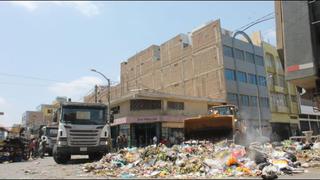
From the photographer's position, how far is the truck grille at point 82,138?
16.4m

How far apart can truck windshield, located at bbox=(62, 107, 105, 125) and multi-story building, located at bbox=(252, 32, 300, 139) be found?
125 ft

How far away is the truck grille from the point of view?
16.4 meters

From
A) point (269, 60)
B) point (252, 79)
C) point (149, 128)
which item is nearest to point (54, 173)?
point (149, 128)

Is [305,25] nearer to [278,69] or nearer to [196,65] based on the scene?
[196,65]

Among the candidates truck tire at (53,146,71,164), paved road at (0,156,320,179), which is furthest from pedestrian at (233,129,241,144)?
truck tire at (53,146,71,164)

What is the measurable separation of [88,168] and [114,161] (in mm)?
1274

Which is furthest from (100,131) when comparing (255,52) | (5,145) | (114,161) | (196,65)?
(255,52)

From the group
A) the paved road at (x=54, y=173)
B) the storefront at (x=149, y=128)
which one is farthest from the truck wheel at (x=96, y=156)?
the storefront at (x=149, y=128)

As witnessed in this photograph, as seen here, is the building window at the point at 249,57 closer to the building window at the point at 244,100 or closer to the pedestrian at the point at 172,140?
the building window at the point at 244,100

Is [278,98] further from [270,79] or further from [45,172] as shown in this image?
[45,172]

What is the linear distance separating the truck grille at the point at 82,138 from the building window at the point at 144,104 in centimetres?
2206

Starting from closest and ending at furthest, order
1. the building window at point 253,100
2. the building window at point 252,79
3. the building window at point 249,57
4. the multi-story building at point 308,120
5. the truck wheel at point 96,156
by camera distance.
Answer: the truck wheel at point 96,156 < the building window at point 253,100 < the building window at point 252,79 < the building window at point 249,57 < the multi-story building at point 308,120

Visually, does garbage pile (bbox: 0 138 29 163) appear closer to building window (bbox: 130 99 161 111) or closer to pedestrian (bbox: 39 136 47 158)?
pedestrian (bbox: 39 136 47 158)

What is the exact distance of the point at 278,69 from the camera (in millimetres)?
53375
